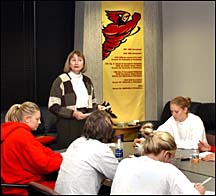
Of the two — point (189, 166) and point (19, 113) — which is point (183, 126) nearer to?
point (189, 166)

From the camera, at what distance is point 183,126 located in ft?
13.3

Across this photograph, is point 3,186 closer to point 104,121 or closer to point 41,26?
point 104,121

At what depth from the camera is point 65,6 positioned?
716 centimetres

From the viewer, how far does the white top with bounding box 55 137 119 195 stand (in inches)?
109

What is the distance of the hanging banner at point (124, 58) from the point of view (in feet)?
21.4

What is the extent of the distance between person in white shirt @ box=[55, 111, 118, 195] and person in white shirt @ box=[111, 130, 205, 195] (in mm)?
450

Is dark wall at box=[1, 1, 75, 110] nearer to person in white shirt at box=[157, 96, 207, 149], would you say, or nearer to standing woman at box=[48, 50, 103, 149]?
standing woman at box=[48, 50, 103, 149]

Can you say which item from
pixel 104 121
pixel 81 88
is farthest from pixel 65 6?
pixel 104 121

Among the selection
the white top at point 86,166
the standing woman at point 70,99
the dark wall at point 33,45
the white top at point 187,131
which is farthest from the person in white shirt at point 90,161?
the dark wall at point 33,45

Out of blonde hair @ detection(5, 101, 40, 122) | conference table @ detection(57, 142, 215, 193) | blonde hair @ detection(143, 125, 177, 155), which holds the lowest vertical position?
conference table @ detection(57, 142, 215, 193)

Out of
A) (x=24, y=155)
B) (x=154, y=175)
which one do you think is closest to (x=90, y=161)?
(x=24, y=155)

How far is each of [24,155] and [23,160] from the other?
41 mm

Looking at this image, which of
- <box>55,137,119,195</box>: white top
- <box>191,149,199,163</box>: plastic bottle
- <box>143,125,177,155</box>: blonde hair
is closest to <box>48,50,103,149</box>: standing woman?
<box>191,149,199,163</box>: plastic bottle

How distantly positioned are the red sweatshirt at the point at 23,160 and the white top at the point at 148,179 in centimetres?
75
